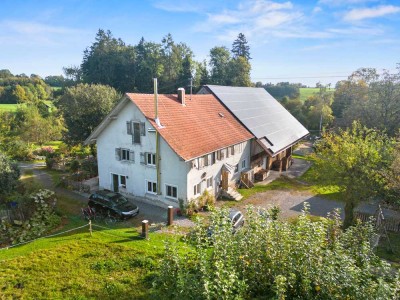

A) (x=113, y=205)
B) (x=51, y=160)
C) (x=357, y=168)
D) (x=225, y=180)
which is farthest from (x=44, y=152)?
(x=357, y=168)

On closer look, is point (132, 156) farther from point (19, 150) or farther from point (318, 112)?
point (318, 112)

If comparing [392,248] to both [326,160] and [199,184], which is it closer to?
[326,160]

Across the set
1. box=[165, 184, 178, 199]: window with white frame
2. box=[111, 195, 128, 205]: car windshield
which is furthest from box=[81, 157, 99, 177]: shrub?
box=[165, 184, 178, 199]: window with white frame

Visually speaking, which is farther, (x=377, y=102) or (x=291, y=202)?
(x=377, y=102)

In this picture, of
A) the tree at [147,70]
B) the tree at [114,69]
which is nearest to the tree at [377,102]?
the tree at [147,70]

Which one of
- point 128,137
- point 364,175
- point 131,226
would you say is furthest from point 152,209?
point 364,175

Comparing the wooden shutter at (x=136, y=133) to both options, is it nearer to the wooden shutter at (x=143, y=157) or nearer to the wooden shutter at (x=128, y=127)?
the wooden shutter at (x=128, y=127)

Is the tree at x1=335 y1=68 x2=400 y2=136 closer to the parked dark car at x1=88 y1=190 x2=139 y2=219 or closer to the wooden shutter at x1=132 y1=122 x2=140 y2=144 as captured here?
the wooden shutter at x1=132 y1=122 x2=140 y2=144
